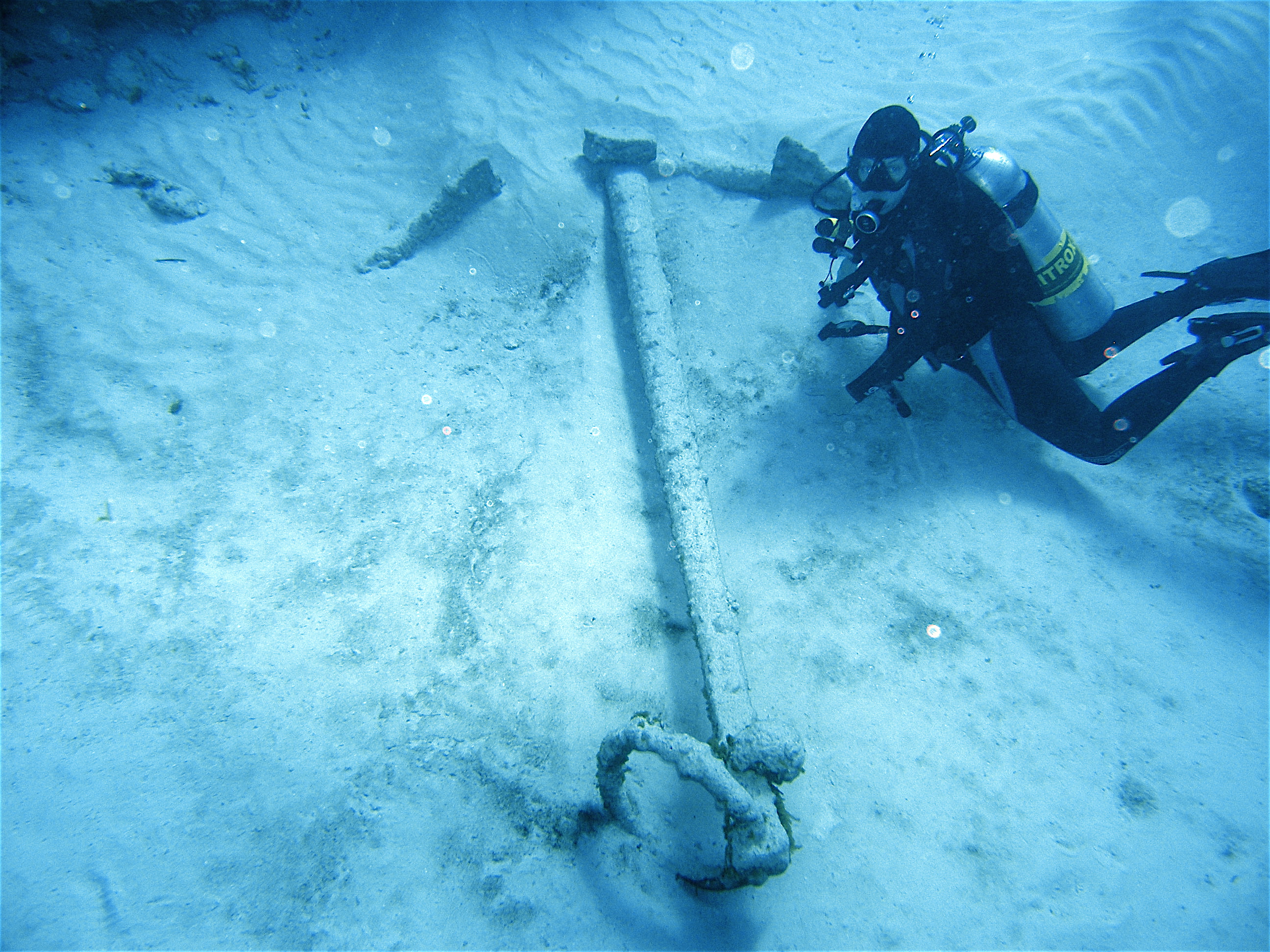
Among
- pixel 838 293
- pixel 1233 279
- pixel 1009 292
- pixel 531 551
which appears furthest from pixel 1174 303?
pixel 531 551

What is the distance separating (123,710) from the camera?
232 cm

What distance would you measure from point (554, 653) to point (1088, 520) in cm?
389

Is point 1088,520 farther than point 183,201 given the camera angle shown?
No

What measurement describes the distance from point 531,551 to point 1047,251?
13.5ft

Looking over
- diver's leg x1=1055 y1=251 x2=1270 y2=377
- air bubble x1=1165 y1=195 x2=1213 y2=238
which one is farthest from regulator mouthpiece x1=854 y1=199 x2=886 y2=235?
air bubble x1=1165 y1=195 x2=1213 y2=238

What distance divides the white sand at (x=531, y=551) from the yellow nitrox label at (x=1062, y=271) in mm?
996

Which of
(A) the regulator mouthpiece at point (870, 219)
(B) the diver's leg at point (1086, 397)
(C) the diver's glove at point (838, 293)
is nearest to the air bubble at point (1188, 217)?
(B) the diver's leg at point (1086, 397)

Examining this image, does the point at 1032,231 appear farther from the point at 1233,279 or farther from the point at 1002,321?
the point at 1233,279

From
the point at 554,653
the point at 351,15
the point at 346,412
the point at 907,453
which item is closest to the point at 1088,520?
the point at 907,453

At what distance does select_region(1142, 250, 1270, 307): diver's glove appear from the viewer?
11.1 feet

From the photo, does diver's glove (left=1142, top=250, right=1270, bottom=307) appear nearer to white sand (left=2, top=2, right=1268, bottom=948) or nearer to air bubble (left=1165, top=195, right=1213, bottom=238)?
white sand (left=2, top=2, right=1268, bottom=948)

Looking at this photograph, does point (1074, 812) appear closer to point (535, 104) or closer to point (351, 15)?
point (535, 104)

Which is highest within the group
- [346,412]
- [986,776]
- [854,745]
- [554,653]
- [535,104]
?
[535,104]

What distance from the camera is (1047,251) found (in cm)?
334
